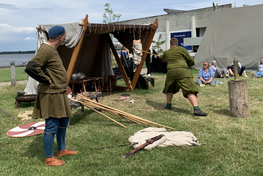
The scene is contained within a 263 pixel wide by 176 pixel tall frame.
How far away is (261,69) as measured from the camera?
11.4 meters

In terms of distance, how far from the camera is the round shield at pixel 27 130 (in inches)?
179

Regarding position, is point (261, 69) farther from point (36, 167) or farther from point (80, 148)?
point (36, 167)

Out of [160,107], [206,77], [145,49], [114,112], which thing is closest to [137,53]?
[145,49]

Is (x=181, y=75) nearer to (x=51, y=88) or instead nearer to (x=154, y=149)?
(x=154, y=149)

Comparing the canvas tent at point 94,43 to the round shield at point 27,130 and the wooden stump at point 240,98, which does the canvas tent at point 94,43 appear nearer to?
the round shield at point 27,130

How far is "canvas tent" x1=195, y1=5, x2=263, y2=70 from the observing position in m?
13.4

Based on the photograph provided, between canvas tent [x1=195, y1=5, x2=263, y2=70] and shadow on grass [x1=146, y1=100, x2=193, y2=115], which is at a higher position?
canvas tent [x1=195, y1=5, x2=263, y2=70]

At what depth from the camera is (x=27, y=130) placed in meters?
4.74

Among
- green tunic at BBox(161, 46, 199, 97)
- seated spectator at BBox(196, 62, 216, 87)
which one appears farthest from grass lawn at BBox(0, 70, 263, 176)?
seated spectator at BBox(196, 62, 216, 87)

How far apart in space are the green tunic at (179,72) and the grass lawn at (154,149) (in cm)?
60

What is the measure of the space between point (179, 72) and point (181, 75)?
3.1 inches

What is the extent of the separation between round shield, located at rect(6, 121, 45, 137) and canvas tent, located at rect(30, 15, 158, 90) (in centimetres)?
220

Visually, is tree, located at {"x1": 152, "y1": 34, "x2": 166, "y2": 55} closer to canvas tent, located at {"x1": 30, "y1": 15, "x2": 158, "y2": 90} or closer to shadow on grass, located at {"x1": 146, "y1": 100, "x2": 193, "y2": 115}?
canvas tent, located at {"x1": 30, "y1": 15, "x2": 158, "y2": 90}

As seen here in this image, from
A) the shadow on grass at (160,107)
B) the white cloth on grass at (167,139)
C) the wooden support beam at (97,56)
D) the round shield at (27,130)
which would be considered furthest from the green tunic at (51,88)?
the wooden support beam at (97,56)
